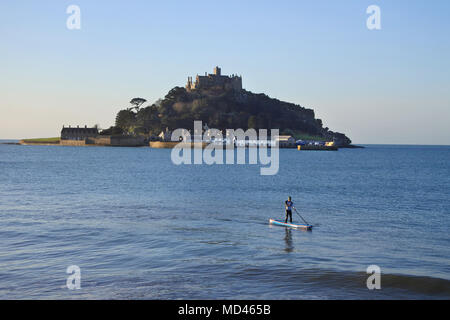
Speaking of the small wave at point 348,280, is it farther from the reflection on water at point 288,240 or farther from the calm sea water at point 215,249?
the reflection on water at point 288,240

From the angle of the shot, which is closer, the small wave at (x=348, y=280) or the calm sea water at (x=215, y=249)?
the calm sea water at (x=215, y=249)

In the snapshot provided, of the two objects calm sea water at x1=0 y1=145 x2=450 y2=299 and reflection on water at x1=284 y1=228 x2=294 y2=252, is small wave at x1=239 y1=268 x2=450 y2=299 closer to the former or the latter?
calm sea water at x1=0 y1=145 x2=450 y2=299

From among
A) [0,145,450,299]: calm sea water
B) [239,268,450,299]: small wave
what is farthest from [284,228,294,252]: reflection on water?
[239,268,450,299]: small wave

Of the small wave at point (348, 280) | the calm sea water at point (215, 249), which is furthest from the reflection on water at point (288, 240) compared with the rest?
the small wave at point (348, 280)

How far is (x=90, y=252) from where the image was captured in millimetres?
20141

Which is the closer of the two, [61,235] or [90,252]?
[90,252]

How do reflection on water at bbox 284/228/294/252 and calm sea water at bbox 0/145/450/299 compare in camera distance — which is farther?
reflection on water at bbox 284/228/294/252

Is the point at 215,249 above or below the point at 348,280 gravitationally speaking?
above

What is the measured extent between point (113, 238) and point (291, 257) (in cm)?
957

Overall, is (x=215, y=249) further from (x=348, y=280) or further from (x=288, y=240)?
(x=348, y=280)

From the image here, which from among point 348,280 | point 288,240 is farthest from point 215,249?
point 348,280
